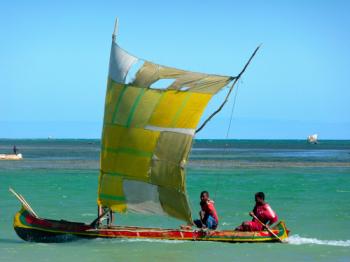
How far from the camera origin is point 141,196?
67.3ft

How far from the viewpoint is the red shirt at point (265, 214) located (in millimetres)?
20281

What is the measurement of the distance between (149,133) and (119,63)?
1.93 m

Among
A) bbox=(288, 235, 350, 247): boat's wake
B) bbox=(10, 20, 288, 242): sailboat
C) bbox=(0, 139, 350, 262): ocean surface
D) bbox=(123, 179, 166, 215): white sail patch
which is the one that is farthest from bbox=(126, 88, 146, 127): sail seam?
bbox=(288, 235, 350, 247): boat's wake

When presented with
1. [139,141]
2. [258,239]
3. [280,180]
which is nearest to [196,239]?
[258,239]

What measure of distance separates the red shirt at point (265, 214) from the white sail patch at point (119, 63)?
4.79 meters

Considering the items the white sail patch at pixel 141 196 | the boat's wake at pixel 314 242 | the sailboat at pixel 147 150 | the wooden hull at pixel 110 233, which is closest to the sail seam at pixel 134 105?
the sailboat at pixel 147 150

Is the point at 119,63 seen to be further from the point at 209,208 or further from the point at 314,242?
the point at 314,242

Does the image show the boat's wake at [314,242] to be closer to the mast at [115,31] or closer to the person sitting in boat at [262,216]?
the person sitting in boat at [262,216]

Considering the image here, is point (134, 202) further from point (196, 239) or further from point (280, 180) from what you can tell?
point (280, 180)

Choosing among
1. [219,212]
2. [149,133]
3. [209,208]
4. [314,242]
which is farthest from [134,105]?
[219,212]

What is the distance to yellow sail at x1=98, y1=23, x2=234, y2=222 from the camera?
19828 millimetres

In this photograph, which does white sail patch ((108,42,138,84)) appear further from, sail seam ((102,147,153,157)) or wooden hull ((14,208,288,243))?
wooden hull ((14,208,288,243))

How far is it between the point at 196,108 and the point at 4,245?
20.1 ft

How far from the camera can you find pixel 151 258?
744 inches
